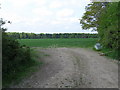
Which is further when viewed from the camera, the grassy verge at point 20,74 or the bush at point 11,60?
the bush at point 11,60

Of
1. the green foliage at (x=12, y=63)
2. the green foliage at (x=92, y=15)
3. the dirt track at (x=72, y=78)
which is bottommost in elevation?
the dirt track at (x=72, y=78)

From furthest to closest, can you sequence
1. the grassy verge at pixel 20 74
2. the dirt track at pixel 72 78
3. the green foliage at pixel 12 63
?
the green foliage at pixel 12 63, the grassy verge at pixel 20 74, the dirt track at pixel 72 78

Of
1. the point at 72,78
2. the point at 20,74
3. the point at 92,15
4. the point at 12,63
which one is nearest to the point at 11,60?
the point at 12,63

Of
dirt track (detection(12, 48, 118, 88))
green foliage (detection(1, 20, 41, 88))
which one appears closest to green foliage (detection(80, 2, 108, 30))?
dirt track (detection(12, 48, 118, 88))

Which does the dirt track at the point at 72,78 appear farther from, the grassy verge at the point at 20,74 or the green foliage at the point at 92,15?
the green foliage at the point at 92,15

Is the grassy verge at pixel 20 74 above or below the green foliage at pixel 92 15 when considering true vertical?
below

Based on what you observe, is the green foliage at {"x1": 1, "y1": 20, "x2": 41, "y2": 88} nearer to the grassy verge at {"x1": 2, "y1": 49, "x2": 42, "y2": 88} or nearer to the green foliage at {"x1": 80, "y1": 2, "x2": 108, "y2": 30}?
the grassy verge at {"x1": 2, "y1": 49, "x2": 42, "y2": 88}

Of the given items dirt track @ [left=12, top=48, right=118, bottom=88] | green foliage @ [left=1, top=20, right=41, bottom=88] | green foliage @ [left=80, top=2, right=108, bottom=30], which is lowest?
dirt track @ [left=12, top=48, right=118, bottom=88]

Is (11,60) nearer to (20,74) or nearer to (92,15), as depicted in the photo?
(20,74)

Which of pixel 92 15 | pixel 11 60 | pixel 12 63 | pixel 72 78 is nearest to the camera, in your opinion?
pixel 72 78

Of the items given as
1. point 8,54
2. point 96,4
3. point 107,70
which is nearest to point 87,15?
point 96,4

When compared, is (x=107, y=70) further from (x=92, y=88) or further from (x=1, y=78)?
(x=1, y=78)

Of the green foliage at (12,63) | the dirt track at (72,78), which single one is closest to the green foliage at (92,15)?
the dirt track at (72,78)

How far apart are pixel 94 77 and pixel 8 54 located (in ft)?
11.5
